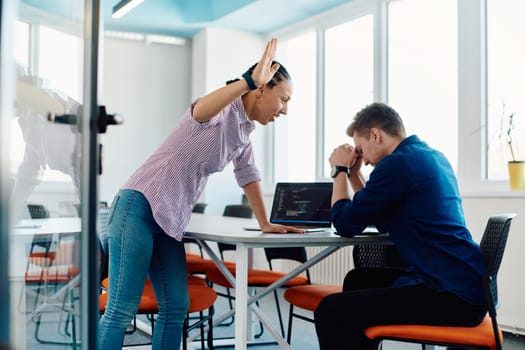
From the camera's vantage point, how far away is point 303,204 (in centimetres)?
272

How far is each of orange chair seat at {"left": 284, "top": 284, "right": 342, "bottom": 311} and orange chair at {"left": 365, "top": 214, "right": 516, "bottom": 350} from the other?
0.75 m

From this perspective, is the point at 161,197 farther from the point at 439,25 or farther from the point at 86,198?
the point at 439,25

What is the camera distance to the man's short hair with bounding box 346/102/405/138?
210cm

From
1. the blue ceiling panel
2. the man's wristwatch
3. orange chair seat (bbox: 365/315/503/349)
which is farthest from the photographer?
the blue ceiling panel

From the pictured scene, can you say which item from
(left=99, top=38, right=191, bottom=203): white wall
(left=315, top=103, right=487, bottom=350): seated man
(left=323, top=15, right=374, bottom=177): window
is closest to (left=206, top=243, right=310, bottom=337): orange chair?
(left=315, top=103, right=487, bottom=350): seated man

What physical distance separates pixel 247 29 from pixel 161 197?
4831 mm

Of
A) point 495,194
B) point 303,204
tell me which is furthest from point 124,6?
point 495,194

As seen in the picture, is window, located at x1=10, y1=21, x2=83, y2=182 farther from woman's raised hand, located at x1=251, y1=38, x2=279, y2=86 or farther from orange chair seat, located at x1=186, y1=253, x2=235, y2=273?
orange chair seat, located at x1=186, y1=253, x2=235, y2=273

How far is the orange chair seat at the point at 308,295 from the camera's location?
2.59 meters

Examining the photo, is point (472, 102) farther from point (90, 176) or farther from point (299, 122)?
point (90, 176)

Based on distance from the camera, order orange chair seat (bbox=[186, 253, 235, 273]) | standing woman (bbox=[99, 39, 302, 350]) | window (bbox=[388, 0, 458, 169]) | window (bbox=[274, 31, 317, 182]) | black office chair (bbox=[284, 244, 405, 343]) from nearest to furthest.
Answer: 1. standing woman (bbox=[99, 39, 302, 350])
2. black office chair (bbox=[284, 244, 405, 343])
3. orange chair seat (bbox=[186, 253, 235, 273])
4. window (bbox=[388, 0, 458, 169])
5. window (bbox=[274, 31, 317, 182])

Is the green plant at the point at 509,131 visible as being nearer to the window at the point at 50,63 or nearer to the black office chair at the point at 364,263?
the black office chair at the point at 364,263

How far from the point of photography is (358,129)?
2148mm

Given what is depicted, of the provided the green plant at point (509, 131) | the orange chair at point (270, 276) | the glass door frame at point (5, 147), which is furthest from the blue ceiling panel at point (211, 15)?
the glass door frame at point (5, 147)
